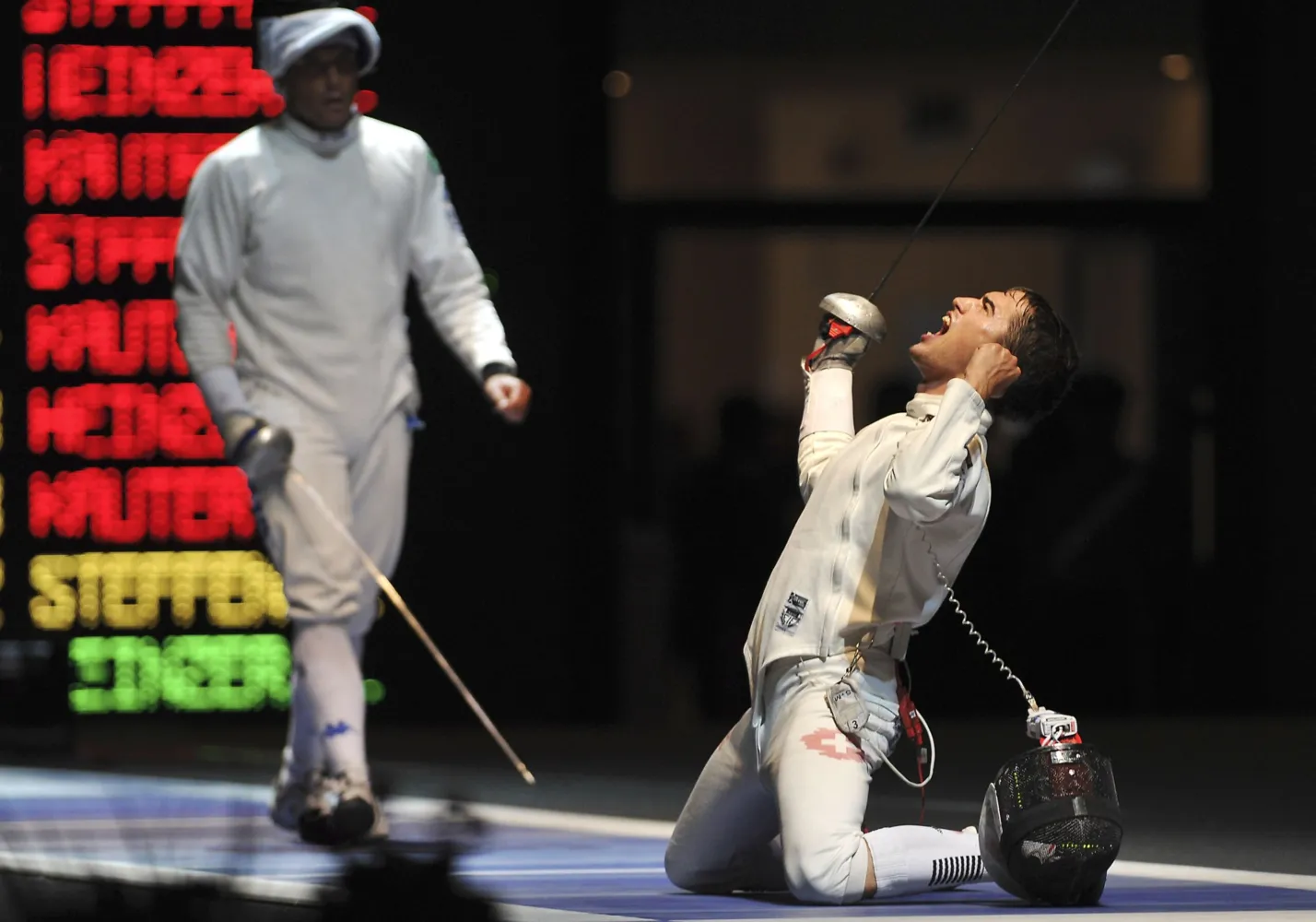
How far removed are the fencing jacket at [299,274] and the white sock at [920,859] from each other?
1.52 meters

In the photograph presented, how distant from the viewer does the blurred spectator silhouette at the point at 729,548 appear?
27.4 ft

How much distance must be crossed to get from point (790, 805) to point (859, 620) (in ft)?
1.03

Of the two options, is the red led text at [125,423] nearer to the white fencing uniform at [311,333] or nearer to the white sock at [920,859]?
the white fencing uniform at [311,333]

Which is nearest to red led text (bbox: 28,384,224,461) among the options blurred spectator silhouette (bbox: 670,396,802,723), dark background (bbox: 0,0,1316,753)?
dark background (bbox: 0,0,1316,753)

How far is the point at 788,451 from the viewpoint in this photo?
27.7ft

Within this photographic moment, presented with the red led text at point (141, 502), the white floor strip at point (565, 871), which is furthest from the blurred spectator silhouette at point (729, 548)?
the white floor strip at point (565, 871)

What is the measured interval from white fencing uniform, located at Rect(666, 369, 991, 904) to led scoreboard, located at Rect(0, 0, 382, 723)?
142 inches

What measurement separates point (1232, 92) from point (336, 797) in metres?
4.98

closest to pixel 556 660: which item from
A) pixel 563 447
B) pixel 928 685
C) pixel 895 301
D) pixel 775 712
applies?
pixel 563 447

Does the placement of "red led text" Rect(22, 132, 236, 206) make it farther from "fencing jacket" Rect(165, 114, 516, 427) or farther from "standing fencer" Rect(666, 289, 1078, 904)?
"standing fencer" Rect(666, 289, 1078, 904)

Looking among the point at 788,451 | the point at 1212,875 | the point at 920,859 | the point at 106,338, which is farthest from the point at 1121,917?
the point at 788,451

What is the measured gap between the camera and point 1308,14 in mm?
8531

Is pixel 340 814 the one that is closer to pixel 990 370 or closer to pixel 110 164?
pixel 990 370

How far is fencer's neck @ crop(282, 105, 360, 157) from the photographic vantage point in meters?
5.02
